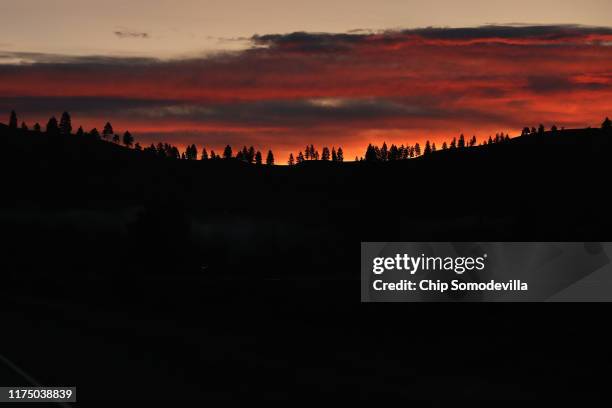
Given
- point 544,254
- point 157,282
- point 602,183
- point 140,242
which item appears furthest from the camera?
point 602,183

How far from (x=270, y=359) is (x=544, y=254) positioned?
20.6ft

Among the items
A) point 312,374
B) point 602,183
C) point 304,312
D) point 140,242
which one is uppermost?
point 602,183

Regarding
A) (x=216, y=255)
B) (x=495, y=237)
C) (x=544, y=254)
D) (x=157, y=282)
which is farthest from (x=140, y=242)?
(x=544, y=254)

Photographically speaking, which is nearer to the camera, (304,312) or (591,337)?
(591,337)

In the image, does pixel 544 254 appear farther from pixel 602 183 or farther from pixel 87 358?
pixel 602 183

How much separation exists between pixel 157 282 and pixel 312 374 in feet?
83.4

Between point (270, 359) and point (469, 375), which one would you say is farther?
point (270, 359)

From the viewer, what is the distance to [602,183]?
152m

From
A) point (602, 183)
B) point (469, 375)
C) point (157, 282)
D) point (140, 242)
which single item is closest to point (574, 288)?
point (469, 375)

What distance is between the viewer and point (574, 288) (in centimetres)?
2086

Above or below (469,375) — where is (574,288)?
above

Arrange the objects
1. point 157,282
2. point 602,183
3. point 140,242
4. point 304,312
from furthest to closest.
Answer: point 602,183
point 140,242
point 157,282
point 304,312

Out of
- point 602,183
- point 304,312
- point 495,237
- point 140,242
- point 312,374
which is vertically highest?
point 602,183

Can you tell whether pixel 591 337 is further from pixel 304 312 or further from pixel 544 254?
pixel 304 312
